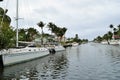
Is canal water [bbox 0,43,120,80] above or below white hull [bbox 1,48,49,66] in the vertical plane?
below

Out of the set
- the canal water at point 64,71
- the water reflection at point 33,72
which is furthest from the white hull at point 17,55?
the water reflection at point 33,72

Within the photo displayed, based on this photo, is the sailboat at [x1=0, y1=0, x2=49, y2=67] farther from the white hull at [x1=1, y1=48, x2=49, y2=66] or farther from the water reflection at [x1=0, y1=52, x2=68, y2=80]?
the water reflection at [x1=0, y1=52, x2=68, y2=80]

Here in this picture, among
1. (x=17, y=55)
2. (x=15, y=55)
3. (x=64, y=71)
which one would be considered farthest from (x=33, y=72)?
(x=17, y=55)

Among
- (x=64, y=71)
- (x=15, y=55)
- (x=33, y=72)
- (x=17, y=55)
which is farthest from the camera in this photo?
(x=17, y=55)

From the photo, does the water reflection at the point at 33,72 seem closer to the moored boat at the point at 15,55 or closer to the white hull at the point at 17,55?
the moored boat at the point at 15,55

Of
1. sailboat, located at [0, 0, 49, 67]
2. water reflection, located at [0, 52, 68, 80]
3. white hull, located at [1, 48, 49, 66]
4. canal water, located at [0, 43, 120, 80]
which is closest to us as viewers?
canal water, located at [0, 43, 120, 80]

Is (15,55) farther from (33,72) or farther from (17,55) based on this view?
(33,72)

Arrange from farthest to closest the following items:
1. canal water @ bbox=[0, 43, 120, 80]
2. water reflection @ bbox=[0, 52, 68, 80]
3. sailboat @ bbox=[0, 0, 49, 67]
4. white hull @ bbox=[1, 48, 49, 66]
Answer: white hull @ bbox=[1, 48, 49, 66] < sailboat @ bbox=[0, 0, 49, 67] < water reflection @ bbox=[0, 52, 68, 80] < canal water @ bbox=[0, 43, 120, 80]

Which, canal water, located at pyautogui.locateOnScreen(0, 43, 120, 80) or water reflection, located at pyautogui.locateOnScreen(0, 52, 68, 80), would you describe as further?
water reflection, located at pyautogui.locateOnScreen(0, 52, 68, 80)

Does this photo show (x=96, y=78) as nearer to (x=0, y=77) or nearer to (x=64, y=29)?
(x=0, y=77)

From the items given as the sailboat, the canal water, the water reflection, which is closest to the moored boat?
the sailboat

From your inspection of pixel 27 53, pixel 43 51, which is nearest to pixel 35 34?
pixel 43 51

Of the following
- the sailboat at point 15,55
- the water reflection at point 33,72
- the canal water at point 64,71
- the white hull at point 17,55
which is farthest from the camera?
the white hull at point 17,55

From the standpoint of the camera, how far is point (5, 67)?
39.6 m
